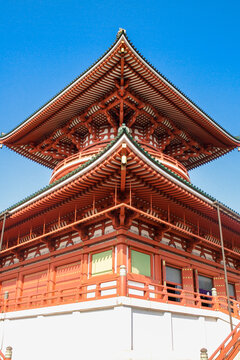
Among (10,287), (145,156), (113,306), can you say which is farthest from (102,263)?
(10,287)

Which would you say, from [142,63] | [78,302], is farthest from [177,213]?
[142,63]

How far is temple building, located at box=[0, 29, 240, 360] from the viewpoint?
40.4 feet

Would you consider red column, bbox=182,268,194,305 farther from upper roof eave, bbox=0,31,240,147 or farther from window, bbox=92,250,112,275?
upper roof eave, bbox=0,31,240,147

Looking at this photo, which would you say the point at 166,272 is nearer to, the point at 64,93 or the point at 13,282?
the point at 13,282

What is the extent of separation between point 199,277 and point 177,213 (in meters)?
4.40

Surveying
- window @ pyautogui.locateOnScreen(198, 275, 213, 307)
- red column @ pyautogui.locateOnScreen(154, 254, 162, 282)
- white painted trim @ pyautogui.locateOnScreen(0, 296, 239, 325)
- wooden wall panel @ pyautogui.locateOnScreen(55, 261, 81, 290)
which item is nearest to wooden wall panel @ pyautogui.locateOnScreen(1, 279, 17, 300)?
white painted trim @ pyautogui.locateOnScreen(0, 296, 239, 325)

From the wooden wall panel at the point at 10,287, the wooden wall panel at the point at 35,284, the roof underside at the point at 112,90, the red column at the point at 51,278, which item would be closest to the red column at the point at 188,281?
the red column at the point at 51,278

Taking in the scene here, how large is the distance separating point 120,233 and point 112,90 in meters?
8.49

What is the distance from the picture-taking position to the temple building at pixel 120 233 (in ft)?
40.4

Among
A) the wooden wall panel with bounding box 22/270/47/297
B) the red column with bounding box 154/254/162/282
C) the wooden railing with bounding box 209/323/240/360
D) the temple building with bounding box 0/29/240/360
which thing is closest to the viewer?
the wooden railing with bounding box 209/323/240/360

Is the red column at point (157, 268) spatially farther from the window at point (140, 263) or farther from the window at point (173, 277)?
the window at point (173, 277)

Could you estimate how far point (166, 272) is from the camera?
16.2m

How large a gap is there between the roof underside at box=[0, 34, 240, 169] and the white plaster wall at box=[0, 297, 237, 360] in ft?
36.1

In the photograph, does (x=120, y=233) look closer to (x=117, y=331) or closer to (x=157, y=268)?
(x=157, y=268)
